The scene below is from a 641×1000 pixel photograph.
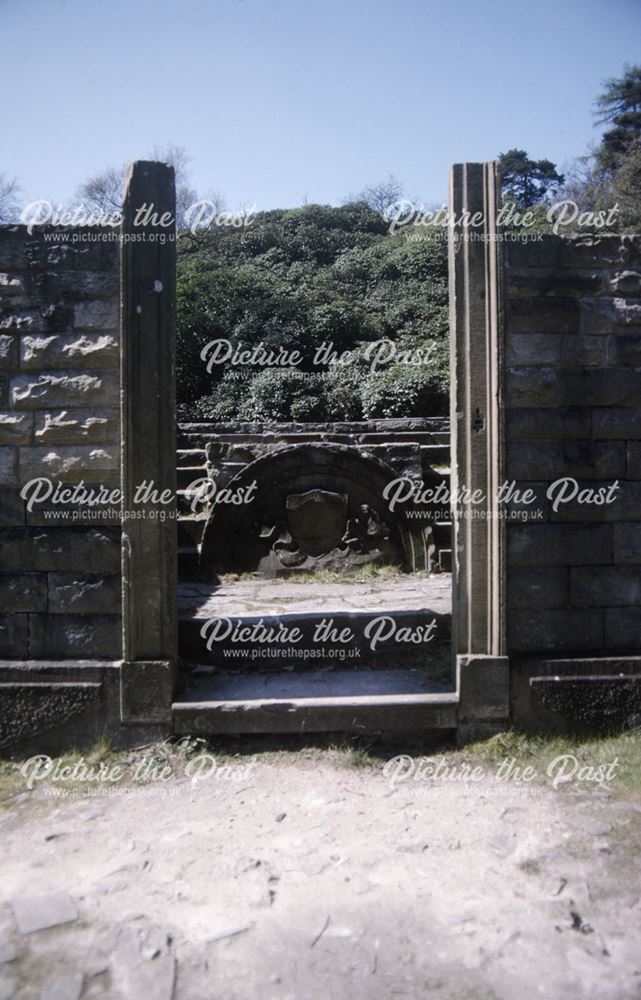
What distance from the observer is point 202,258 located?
24.1m

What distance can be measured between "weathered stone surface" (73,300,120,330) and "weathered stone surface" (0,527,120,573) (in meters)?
1.16

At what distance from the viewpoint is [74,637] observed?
385cm

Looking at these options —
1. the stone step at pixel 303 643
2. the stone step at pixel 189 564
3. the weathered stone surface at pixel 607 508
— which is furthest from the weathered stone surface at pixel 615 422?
the stone step at pixel 189 564

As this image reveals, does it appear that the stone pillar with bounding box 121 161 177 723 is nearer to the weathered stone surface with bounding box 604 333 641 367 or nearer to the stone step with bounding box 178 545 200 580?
the weathered stone surface with bounding box 604 333 641 367

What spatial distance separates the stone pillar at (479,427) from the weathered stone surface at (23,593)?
8.01 feet

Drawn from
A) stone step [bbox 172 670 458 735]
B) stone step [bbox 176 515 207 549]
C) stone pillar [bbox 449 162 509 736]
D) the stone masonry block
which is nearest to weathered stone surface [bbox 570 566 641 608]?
stone pillar [bbox 449 162 509 736]

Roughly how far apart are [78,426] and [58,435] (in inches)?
5.2

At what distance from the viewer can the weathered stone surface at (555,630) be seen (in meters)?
3.85

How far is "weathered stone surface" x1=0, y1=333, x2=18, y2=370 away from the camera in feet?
12.6

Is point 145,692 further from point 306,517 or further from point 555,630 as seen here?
point 306,517

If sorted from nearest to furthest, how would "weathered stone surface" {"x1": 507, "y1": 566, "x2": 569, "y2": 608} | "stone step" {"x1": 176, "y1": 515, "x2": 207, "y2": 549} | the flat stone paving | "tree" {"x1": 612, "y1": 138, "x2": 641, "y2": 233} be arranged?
"weathered stone surface" {"x1": 507, "y1": 566, "x2": 569, "y2": 608}, the flat stone paving, "stone step" {"x1": 176, "y1": 515, "x2": 207, "y2": 549}, "tree" {"x1": 612, "y1": 138, "x2": 641, "y2": 233}

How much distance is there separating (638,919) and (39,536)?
3414 mm

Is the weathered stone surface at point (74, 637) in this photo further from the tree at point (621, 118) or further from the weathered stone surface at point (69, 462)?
the tree at point (621, 118)

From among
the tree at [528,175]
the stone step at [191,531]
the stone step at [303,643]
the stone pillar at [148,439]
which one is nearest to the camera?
the stone pillar at [148,439]
